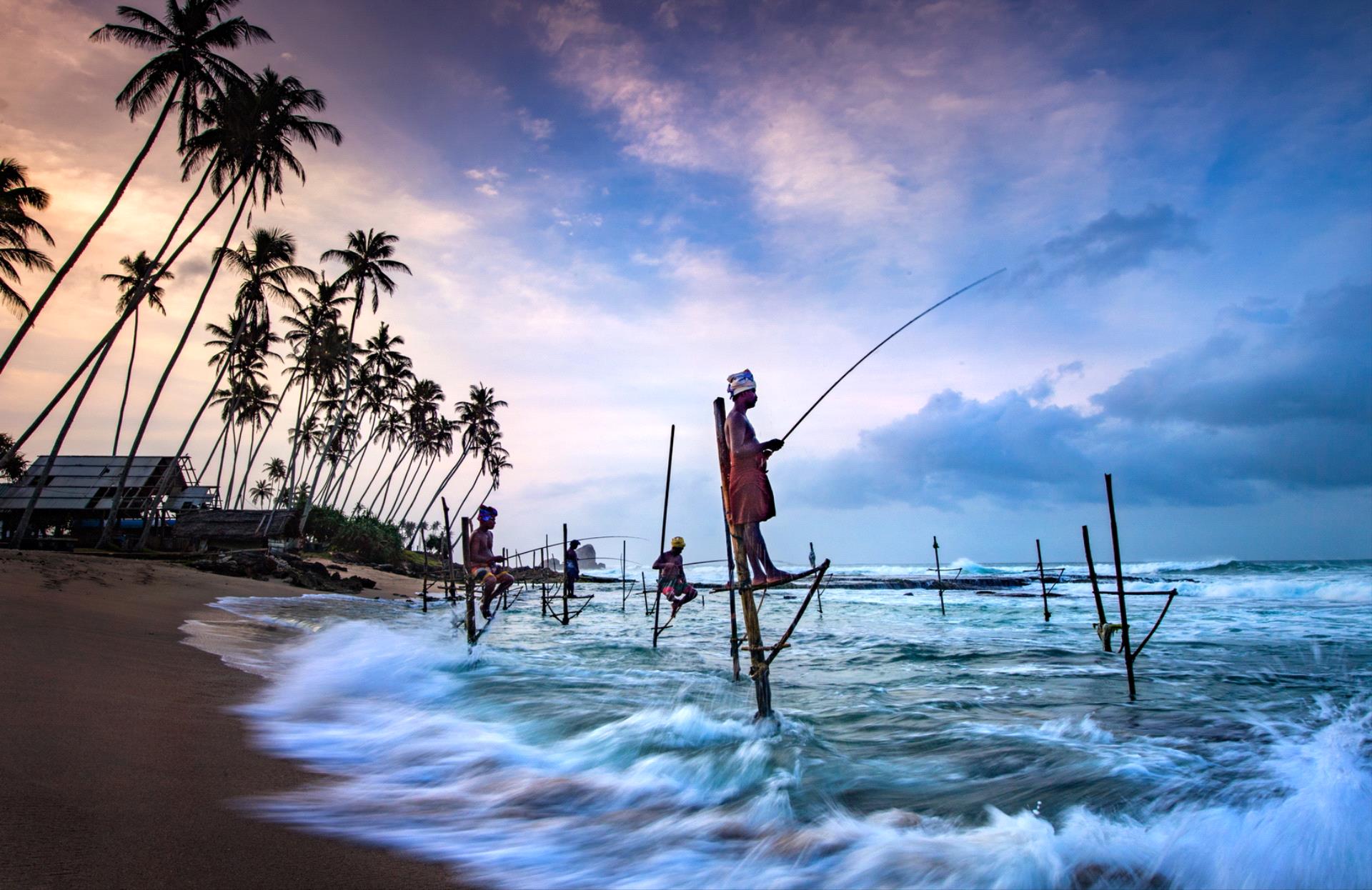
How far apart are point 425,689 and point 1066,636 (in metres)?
16.1

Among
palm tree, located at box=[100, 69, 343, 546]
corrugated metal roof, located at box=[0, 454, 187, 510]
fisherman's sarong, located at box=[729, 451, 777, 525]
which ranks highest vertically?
palm tree, located at box=[100, 69, 343, 546]

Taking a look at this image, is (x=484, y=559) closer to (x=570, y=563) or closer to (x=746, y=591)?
(x=746, y=591)

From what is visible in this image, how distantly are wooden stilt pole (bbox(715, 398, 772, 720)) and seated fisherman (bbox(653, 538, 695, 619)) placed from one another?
8370 millimetres

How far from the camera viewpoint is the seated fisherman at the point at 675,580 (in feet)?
53.1

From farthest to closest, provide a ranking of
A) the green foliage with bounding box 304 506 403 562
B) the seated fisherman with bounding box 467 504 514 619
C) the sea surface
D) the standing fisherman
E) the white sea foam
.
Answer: the green foliage with bounding box 304 506 403 562, the seated fisherman with bounding box 467 504 514 619, the standing fisherman, the sea surface, the white sea foam

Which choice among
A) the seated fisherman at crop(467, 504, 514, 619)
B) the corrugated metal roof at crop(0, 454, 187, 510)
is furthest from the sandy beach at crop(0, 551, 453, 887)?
the corrugated metal roof at crop(0, 454, 187, 510)

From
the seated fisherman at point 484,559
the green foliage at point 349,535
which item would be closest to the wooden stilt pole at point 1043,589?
the seated fisherman at point 484,559

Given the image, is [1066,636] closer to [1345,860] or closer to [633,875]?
[1345,860]

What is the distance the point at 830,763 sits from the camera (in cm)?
648

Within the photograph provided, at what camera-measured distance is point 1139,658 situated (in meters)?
13.6

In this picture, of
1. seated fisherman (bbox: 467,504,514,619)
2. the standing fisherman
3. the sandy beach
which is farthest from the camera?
seated fisherman (bbox: 467,504,514,619)

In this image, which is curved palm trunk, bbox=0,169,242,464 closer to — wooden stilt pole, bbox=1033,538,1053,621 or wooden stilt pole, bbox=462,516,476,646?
wooden stilt pole, bbox=462,516,476,646

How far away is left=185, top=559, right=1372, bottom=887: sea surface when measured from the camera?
14.1 ft

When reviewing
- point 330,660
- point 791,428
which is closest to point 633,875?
point 791,428
